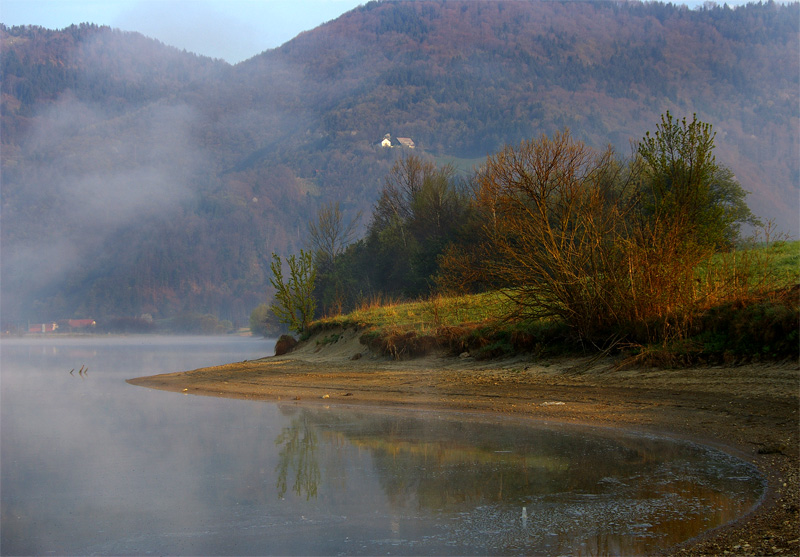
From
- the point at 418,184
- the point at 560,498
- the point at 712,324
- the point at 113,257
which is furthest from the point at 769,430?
the point at 113,257

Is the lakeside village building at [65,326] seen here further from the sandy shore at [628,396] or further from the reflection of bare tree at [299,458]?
the reflection of bare tree at [299,458]

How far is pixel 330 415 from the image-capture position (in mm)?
12602

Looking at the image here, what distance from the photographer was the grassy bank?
11.4 metres

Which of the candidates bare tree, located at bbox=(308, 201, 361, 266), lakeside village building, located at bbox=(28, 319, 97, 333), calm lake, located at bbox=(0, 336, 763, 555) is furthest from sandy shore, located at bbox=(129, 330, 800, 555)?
lakeside village building, located at bbox=(28, 319, 97, 333)

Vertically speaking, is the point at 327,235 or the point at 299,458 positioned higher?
the point at 327,235

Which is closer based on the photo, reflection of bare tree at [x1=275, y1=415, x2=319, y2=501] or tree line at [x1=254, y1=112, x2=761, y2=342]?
reflection of bare tree at [x1=275, y1=415, x2=319, y2=501]

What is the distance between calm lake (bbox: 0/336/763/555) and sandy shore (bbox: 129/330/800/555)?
14.2 inches

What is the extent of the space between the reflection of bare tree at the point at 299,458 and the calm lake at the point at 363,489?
0.10 feet

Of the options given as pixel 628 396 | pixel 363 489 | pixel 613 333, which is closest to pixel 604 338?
pixel 613 333

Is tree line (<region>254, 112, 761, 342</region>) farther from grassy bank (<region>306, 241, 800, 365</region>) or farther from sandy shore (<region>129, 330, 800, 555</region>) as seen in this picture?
sandy shore (<region>129, 330, 800, 555</region>)

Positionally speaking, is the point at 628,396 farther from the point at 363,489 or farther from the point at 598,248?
the point at 363,489

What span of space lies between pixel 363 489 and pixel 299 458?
6.29 ft

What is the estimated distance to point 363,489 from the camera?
6.90 metres

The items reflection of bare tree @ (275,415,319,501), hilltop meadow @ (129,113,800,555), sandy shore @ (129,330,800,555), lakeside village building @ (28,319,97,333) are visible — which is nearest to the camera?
sandy shore @ (129,330,800,555)
